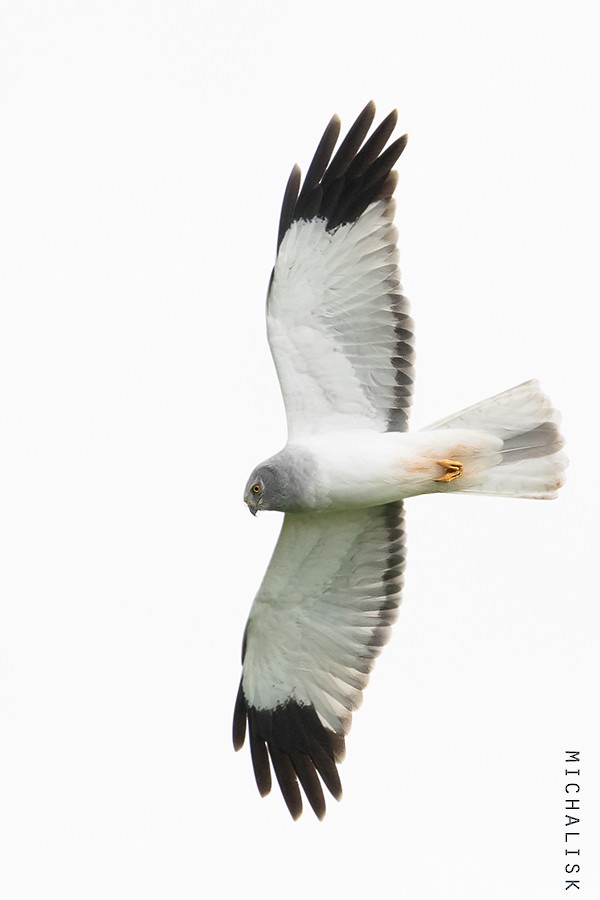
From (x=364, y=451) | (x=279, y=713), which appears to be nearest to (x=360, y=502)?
(x=364, y=451)

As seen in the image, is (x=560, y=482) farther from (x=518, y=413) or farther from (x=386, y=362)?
(x=386, y=362)

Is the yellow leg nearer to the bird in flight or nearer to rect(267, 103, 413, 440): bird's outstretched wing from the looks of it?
the bird in flight

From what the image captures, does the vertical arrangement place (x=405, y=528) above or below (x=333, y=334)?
below

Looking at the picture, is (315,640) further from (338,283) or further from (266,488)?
(338,283)

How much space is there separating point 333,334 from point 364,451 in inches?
35.7

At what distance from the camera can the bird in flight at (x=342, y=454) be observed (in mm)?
12016

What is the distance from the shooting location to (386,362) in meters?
12.3

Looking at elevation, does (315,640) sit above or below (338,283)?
below

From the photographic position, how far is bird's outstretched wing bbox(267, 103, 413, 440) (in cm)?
1198

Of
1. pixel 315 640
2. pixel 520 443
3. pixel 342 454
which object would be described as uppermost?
pixel 520 443

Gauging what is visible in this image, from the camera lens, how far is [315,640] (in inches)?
516

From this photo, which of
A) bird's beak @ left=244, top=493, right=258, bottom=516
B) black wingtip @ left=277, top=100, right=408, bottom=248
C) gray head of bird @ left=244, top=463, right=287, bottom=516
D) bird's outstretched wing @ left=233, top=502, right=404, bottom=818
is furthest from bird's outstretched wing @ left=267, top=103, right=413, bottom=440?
bird's outstretched wing @ left=233, top=502, right=404, bottom=818

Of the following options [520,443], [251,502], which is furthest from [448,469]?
[251,502]

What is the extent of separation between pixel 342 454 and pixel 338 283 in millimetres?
1263
